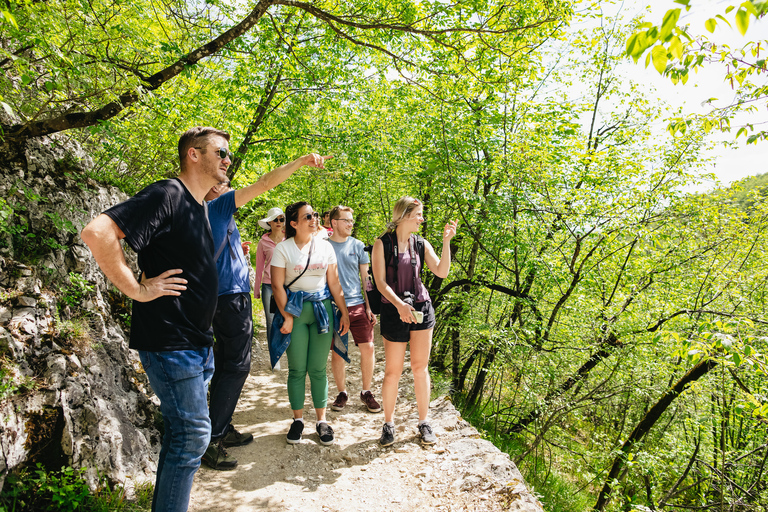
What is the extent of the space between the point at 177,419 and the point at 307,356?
1.79 metres

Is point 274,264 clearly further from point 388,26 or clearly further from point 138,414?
point 388,26

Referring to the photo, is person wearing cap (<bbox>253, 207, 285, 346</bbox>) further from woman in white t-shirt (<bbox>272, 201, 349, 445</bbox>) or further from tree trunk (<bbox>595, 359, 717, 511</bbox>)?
tree trunk (<bbox>595, 359, 717, 511</bbox>)

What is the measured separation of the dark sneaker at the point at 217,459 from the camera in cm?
332

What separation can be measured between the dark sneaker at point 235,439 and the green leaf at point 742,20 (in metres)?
4.33

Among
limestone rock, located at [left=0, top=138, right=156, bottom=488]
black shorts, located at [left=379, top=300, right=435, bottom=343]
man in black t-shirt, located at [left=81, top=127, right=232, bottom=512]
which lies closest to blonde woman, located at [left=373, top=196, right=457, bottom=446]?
black shorts, located at [left=379, top=300, right=435, bottom=343]

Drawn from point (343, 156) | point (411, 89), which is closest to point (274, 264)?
point (343, 156)

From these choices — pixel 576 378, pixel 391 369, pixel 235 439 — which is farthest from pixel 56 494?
pixel 576 378

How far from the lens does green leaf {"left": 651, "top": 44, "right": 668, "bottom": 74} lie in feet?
4.98

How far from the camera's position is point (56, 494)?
2.28 meters

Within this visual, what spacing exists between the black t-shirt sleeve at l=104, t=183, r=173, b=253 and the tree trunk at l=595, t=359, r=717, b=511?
6634 mm

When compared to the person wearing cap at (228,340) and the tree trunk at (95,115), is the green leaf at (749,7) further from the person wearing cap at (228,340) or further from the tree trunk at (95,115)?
the tree trunk at (95,115)

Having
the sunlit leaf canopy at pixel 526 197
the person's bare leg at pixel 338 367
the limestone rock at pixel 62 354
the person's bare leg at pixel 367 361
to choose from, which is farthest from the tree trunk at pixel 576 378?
the limestone rock at pixel 62 354

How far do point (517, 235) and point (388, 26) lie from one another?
3.91 m

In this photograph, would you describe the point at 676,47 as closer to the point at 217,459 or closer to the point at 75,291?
the point at 217,459
